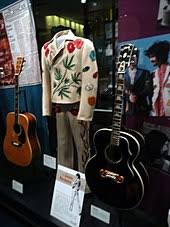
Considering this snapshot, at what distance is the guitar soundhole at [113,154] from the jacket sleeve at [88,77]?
0.26 meters

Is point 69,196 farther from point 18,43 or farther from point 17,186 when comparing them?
point 18,43

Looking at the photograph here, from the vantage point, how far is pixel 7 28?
6.77ft

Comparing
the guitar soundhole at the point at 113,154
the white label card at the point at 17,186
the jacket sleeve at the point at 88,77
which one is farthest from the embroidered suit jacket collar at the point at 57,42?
the white label card at the point at 17,186

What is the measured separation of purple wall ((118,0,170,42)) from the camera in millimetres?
1352

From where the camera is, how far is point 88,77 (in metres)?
1.53

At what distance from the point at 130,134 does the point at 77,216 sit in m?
0.67

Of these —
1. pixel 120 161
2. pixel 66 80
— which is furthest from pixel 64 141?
pixel 120 161

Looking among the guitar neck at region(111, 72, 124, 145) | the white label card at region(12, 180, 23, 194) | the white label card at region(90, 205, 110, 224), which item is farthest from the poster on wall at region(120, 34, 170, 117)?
the white label card at region(12, 180, 23, 194)

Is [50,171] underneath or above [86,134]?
underneath

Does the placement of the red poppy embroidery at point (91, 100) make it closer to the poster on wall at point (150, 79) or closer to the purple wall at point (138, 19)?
the poster on wall at point (150, 79)

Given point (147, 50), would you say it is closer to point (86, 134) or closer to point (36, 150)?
point (86, 134)

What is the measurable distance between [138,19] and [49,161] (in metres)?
1.09

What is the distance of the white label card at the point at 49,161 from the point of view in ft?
6.55

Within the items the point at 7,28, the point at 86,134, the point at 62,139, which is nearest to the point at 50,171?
the point at 62,139
